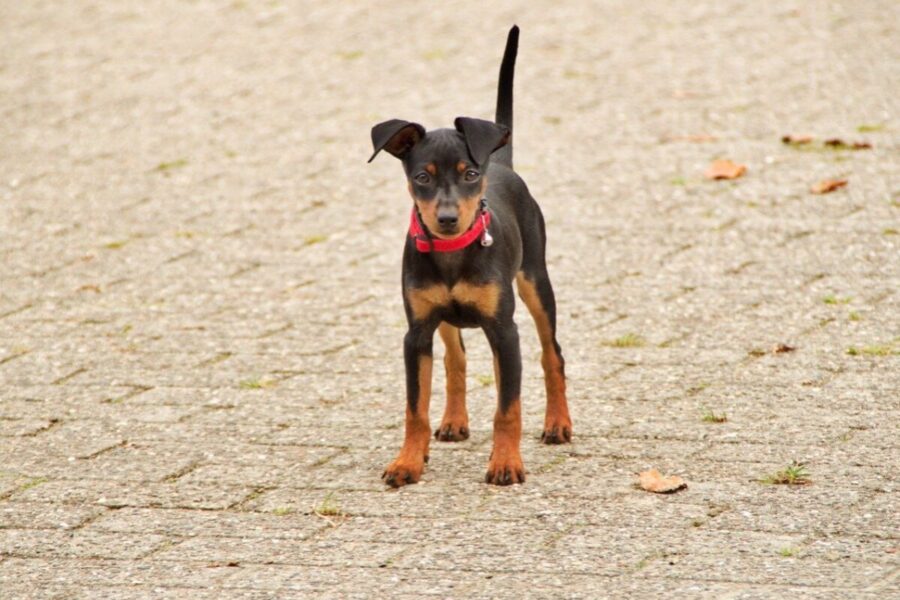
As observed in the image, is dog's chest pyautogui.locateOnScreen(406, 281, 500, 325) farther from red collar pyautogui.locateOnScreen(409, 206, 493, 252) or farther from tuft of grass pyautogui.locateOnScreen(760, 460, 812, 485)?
tuft of grass pyautogui.locateOnScreen(760, 460, 812, 485)

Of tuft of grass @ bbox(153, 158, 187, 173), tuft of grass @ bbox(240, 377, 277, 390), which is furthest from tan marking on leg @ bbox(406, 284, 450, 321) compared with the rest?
tuft of grass @ bbox(153, 158, 187, 173)

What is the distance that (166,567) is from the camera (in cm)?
452

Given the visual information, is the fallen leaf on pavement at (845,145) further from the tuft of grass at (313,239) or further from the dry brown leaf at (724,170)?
the tuft of grass at (313,239)

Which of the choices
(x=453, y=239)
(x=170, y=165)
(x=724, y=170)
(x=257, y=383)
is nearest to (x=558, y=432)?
(x=453, y=239)

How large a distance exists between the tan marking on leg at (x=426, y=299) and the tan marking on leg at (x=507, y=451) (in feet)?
1.43

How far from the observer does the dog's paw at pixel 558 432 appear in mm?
5539

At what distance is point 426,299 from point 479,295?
0.62ft

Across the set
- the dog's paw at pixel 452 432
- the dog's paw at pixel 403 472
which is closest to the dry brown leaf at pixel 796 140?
the dog's paw at pixel 452 432

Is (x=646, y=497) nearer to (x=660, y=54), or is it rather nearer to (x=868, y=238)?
(x=868, y=238)

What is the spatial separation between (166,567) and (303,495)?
73 centimetres

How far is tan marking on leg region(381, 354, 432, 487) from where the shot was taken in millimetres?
5180

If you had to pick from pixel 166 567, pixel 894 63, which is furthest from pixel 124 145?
pixel 166 567

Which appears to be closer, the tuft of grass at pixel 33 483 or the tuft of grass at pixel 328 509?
the tuft of grass at pixel 328 509

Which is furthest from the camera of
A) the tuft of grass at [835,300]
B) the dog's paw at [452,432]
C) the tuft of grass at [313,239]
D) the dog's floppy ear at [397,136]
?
the tuft of grass at [313,239]
